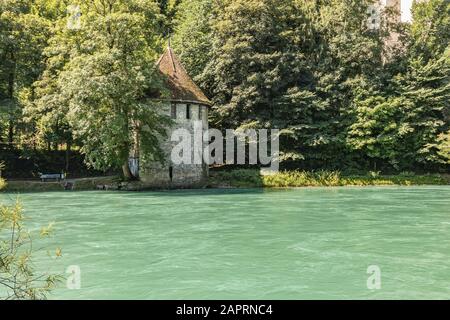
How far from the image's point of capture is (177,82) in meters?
33.0

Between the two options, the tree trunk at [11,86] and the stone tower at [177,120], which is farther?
the tree trunk at [11,86]

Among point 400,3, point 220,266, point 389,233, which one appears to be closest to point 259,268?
point 220,266

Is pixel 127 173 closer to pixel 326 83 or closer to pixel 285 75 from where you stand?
pixel 285 75

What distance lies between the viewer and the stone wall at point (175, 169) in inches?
1247

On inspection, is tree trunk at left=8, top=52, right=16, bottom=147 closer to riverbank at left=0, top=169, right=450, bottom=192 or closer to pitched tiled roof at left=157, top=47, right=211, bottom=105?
riverbank at left=0, top=169, right=450, bottom=192

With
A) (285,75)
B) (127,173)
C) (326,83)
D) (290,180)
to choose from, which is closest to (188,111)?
(127,173)

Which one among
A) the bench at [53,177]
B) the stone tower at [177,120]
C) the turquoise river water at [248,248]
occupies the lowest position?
the turquoise river water at [248,248]

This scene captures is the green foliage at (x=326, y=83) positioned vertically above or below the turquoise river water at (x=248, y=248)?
above

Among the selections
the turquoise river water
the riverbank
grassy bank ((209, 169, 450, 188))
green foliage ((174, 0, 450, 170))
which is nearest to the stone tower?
the riverbank

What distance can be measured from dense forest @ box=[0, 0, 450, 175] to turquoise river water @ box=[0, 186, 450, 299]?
1201 centimetres

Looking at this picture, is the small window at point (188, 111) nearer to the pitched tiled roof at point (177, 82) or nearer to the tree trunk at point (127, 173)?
the pitched tiled roof at point (177, 82)

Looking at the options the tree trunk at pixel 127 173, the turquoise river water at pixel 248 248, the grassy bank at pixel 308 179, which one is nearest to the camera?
the turquoise river water at pixel 248 248

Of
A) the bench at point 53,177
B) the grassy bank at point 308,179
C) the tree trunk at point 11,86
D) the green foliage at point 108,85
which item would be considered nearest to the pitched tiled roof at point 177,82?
the green foliage at point 108,85

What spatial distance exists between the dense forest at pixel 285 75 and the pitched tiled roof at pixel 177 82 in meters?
1.47
